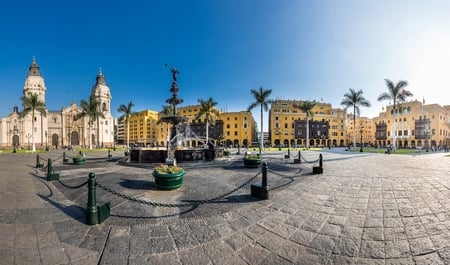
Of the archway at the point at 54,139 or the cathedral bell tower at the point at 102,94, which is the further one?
the cathedral bell tower at the point at 102,94

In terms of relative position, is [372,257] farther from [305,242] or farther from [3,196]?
[3,196]

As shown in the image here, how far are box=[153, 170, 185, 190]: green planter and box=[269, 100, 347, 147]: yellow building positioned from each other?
6304cm

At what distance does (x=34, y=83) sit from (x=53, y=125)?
15.0 meters

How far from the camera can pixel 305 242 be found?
341cm

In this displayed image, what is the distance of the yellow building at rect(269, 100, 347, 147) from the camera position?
227ft

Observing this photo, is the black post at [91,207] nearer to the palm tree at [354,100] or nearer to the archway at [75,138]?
the palm tree at [354,100]

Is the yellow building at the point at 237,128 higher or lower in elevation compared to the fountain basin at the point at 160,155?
higher

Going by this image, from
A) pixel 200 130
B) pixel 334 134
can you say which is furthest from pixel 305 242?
pixel 334 134

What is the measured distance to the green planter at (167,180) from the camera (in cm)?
641

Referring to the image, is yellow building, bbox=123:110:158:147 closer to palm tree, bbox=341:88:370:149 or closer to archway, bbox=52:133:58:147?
archway, bbox=52:133:58:147

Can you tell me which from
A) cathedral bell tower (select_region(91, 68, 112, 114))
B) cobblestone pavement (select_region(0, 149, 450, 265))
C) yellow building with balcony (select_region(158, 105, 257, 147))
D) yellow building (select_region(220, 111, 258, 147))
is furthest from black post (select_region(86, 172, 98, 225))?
cathedral bell tower (select_region(91, 68, 112, 114))

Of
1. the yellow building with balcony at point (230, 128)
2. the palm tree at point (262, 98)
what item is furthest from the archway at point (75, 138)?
the palm tree at point (262, 98)

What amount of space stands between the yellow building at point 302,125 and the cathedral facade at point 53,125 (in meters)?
62.6

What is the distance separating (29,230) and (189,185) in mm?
4479
